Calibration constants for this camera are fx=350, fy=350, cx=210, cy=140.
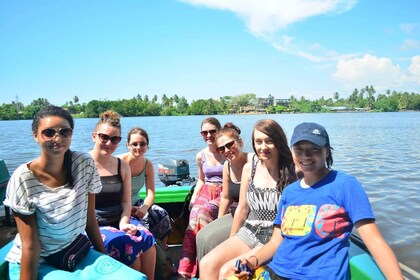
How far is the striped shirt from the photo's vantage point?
1.63m

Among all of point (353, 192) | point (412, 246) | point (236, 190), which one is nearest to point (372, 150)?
point (412, 246)

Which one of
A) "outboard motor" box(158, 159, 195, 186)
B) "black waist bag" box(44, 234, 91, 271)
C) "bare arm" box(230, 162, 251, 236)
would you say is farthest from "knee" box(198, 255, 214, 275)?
"outboard motor" box(158, 159, 195, 186)

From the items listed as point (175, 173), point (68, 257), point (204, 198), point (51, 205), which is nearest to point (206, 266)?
point (68, 257)

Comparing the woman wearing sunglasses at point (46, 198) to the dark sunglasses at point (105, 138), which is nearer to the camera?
the woman wearing sunglasses at point (46, 198)

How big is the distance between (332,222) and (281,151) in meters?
0.79

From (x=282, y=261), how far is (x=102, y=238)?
3.58ft

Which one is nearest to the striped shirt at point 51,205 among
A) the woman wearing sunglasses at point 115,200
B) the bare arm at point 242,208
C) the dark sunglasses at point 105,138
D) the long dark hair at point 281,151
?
the woman wearing sunglasses at point 115,200

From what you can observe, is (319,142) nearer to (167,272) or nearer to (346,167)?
(167,272)

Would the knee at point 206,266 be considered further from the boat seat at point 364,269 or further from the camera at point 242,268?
the boat seat at point 364,269

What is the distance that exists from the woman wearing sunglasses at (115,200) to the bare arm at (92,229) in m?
0.18

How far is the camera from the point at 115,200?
2443 mm

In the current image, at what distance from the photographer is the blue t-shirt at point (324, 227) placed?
60.0 inches

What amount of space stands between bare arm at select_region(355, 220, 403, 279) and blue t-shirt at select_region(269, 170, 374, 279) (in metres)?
0.04

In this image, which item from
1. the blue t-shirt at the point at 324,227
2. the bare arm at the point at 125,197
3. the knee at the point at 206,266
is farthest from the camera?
the bare arm at the point at 125,197
